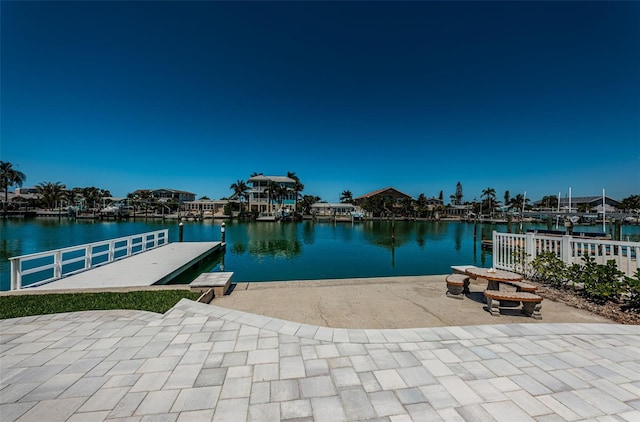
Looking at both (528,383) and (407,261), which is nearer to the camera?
(528,383)

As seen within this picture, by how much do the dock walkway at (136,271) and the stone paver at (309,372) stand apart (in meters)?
3.25

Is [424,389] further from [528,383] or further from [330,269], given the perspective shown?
[330,269]

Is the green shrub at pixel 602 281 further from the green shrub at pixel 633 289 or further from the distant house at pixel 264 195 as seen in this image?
the distant house at pixel 264 195

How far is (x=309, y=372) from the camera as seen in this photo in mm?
2676

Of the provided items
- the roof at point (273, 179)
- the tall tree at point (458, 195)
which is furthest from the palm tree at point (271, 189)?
the tall tree at point (458, 195)

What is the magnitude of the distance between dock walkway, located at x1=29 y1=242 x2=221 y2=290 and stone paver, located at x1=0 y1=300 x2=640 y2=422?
3.25m

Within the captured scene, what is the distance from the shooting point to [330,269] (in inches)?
512

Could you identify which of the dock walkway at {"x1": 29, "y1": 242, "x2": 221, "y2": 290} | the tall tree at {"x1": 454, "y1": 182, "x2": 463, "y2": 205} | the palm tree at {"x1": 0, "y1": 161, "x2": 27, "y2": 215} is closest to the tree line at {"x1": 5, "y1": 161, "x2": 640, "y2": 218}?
the palm tree at {"x1": 0, "y1": 161, "x2": 27, "y2": 215}

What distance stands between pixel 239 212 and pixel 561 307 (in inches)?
2103

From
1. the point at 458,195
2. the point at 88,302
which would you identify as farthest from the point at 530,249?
the point at 458,195

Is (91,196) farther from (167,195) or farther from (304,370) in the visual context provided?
(304,370)

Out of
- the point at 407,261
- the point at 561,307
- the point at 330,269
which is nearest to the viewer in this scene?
the point at 561,307

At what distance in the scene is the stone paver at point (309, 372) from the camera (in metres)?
2.14

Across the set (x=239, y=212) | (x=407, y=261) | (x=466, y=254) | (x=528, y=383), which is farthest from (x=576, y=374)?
(x=239, y=212)
